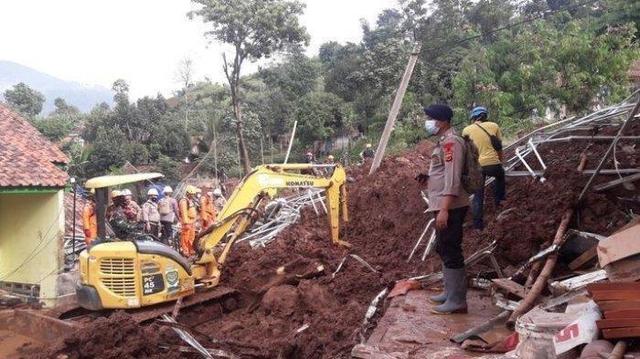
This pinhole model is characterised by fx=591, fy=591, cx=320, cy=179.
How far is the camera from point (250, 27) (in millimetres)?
29438

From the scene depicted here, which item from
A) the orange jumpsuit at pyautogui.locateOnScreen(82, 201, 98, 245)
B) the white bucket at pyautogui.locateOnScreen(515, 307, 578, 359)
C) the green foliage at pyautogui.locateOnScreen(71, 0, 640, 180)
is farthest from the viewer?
the green foliage at pyautogui.locateOnScreen(71, 0, 640, 180)

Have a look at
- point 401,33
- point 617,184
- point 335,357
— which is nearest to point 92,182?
point 335,357

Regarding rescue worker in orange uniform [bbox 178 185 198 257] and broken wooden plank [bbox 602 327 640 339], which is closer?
broken wooden plank [bbox 602 327 640 339]

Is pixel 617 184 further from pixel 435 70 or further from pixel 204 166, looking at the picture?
pixel 204 166

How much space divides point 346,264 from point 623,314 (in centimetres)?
595

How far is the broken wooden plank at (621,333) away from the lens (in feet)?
10.4

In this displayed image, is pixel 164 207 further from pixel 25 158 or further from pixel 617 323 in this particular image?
pixel 617 323

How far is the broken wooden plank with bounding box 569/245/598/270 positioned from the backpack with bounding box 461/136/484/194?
1148 millimetres

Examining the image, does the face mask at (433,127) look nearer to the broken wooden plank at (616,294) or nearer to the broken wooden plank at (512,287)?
the broken wooden plank at (512,287)

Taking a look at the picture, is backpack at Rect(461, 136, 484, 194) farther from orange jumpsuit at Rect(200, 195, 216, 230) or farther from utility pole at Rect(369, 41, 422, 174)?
orange jumpsuit at Rect(200, 195, 216, 230)

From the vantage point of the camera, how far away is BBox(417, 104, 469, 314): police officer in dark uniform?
5.14m

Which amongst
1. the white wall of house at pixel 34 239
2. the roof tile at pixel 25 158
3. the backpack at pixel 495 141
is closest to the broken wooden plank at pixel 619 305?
the backpack at pixel 495 141

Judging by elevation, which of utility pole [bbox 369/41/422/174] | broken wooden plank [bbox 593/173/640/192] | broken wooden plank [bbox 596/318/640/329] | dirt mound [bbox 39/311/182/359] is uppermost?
utility pole [bbox 369/41/422/174]

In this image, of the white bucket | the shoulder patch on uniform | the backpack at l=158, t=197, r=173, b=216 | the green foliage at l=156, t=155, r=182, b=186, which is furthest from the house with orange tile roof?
the green foliage at l=156, t=155, r=182, b=186
